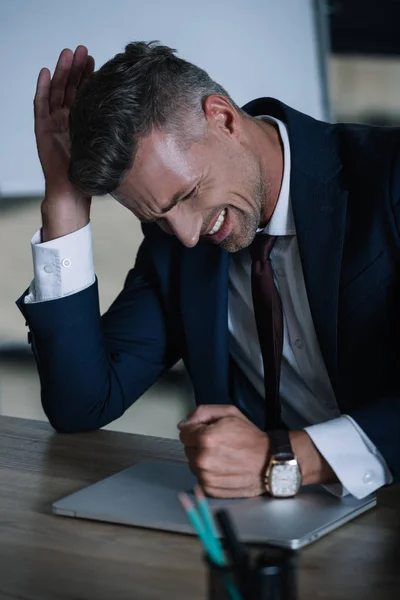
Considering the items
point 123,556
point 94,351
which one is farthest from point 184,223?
point 123,556

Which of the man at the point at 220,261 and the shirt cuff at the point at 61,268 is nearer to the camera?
the man at the point at 220,261

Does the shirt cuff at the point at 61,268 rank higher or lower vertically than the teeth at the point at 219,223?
lower

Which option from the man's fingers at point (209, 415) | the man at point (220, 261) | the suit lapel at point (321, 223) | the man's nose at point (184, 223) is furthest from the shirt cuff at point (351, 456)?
the man's nose at point (184, 223)

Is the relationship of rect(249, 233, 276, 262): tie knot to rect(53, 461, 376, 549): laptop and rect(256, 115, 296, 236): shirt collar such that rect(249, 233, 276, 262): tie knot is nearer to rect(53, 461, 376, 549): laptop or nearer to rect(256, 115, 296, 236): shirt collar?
rect(256, 115, 296, 236): shirt collar

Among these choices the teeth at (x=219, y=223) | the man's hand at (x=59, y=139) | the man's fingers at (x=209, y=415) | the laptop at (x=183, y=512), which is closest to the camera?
the laptop at (x=183, y=512)

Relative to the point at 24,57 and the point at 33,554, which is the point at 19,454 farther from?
the point at 24,57

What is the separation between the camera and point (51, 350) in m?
1.71

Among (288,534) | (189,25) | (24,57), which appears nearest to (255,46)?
(189,25)

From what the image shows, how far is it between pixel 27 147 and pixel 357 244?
2.15m

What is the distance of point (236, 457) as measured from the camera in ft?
4.04

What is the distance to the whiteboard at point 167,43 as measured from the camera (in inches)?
117

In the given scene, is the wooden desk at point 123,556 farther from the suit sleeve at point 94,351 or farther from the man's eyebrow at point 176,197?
the man's eyebrow at point 176,197

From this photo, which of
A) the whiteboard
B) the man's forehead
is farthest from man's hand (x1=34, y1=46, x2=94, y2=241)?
the whiteboard

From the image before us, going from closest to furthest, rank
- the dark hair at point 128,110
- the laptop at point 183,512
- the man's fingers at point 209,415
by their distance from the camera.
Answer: the laptop at point 183,512 → the man's fingers at point 209,415 → the dark hair at point 128,110
